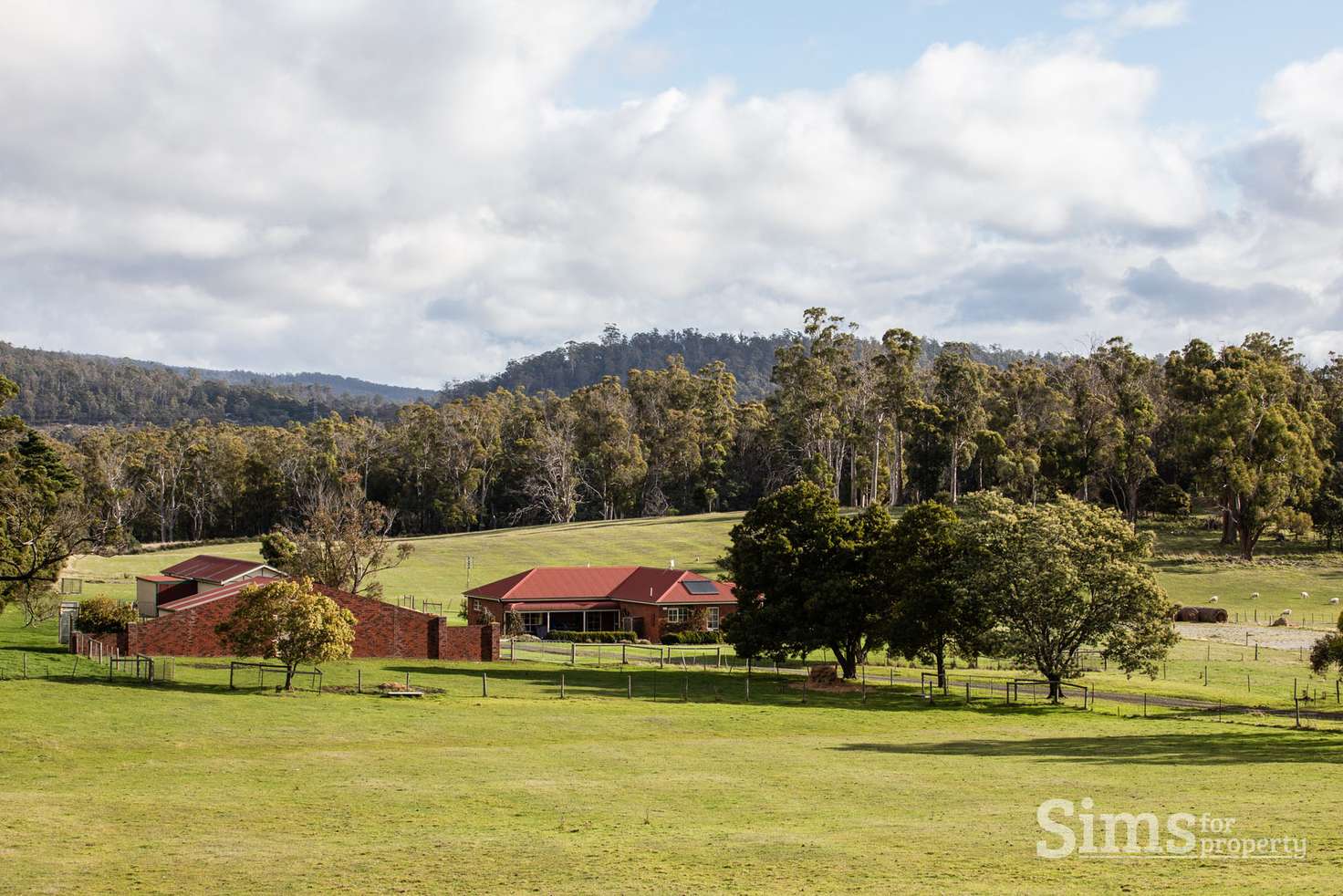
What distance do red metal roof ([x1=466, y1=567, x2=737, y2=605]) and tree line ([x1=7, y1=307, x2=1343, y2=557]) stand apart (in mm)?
39445

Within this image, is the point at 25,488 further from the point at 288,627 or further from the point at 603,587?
the point at 603,587

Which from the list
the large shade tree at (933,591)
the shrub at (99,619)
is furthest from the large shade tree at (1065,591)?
the shrub at (99,619)

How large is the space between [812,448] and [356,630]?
295ft

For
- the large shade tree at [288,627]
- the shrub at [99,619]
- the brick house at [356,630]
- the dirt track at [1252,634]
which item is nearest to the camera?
the large shade tree at [288,627]

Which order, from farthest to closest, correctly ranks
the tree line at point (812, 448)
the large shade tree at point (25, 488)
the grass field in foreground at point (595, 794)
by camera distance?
the tree line at point (812, 448)
the large shade tree at point (25, 488)
the grass field in foreground at point (595, 794)

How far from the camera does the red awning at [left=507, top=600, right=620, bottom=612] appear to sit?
249ft

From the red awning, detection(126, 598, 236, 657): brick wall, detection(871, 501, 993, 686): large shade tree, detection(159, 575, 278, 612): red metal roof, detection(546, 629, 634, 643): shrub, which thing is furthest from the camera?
the red awning

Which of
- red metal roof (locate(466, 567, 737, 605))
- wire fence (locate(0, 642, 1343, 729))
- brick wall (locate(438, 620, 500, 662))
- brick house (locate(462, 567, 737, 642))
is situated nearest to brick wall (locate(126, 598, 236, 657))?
wire fence (locate(0, 642, 1343, 729))

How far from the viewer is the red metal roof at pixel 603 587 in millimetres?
75438

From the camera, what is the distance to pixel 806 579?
177ft

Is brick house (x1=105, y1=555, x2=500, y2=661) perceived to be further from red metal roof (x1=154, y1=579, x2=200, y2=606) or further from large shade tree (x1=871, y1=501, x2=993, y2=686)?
large shade tree (x1=871, y1=501, x2=993, y2=686)

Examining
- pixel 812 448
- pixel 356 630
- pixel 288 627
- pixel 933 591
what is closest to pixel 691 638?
pixel 356 630

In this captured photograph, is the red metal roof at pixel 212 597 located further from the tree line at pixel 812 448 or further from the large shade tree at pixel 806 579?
the tree line at pixel 812 448

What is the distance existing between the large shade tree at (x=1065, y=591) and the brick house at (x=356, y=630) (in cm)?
2585
